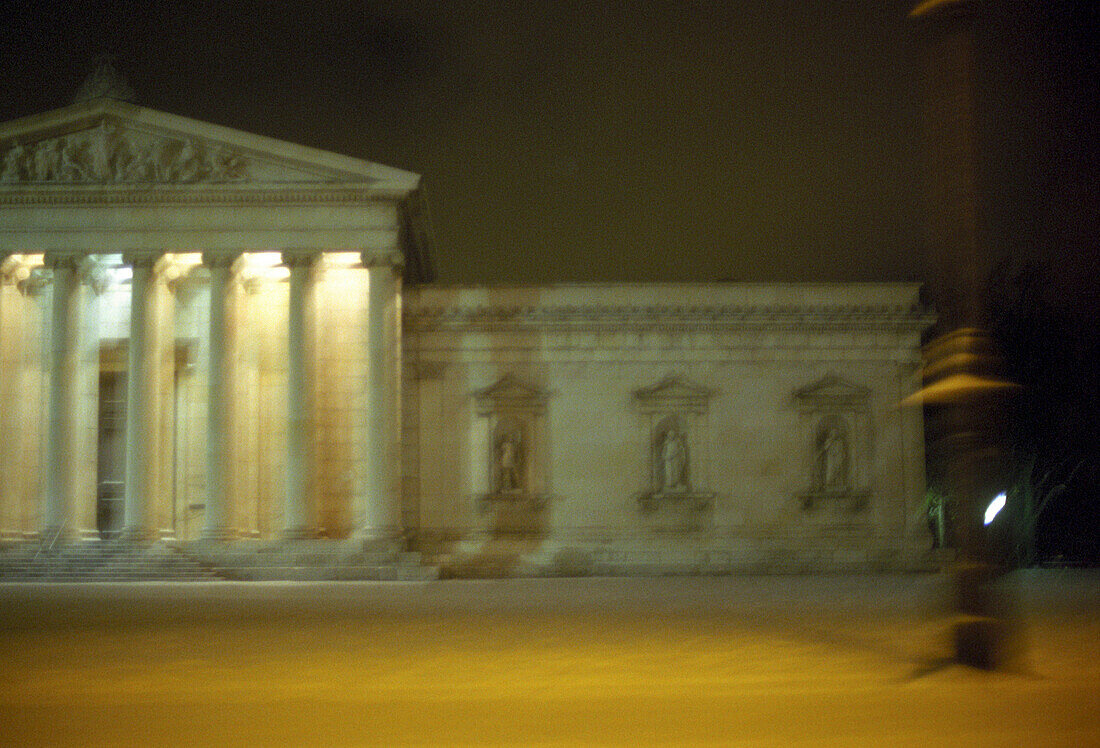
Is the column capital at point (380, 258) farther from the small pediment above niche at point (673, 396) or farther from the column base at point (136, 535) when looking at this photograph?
the column base at point (136, 535)

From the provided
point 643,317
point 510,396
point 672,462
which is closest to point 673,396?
point 672,462

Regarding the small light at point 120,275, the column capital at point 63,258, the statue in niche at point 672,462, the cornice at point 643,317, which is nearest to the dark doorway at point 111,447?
the small light at point 120,275

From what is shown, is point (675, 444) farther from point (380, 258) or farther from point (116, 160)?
point (116, 160)

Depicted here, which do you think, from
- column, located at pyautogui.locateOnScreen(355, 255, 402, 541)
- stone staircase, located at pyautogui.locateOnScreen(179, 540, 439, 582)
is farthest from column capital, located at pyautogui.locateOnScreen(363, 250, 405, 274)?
stone staircase, located at pyautogui.locateOnScreen(179, 540, 439, 582)

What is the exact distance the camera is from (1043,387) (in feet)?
146

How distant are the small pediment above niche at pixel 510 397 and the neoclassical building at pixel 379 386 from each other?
0.07 meters

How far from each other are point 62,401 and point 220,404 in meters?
4.96

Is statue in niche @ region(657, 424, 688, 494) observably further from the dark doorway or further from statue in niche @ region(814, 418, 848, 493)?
the dark doorway

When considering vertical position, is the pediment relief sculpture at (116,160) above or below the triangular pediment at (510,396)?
above

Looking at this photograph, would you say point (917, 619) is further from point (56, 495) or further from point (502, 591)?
point (56, 495)

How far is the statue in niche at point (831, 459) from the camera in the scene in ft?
123

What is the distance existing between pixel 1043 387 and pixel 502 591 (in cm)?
2863

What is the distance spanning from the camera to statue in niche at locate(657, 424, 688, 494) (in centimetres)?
3747

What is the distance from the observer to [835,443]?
3769cm
